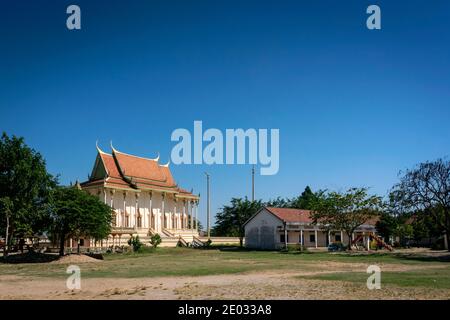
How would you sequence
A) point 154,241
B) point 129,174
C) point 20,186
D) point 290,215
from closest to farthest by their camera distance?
point 20,186
point 154,241
point 290,215
point 129,174

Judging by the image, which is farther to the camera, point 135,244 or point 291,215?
point 291,215

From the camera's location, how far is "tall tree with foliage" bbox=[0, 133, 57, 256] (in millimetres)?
33125

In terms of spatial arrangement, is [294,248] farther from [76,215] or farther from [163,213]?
[76,215]

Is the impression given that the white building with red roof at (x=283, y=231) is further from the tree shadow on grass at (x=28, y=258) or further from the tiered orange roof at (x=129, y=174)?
the tree shadow on grass at (x=28, y=258)

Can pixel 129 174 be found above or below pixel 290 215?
above

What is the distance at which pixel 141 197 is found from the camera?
6419 cm

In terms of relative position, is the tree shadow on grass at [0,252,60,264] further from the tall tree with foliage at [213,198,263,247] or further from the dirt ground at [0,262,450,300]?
the tall tree with foliage at [213,198,263,247]

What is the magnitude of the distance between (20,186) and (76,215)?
444 centimetres

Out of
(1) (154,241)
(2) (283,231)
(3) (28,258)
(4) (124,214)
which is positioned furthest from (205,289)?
(4) (124,214)

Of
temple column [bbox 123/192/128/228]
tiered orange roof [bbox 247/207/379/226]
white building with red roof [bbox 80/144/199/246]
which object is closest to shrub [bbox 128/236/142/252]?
white building with red roof [bbox 80/144/199/246]

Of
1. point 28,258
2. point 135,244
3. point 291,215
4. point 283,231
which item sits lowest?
point 28,258

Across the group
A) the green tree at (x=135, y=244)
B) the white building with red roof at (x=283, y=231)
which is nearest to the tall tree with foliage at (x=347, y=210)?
the white building with red roof at (x=283, y=231)

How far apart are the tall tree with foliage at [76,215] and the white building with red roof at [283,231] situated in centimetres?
2306

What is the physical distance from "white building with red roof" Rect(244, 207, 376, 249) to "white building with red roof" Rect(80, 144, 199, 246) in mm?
10635
